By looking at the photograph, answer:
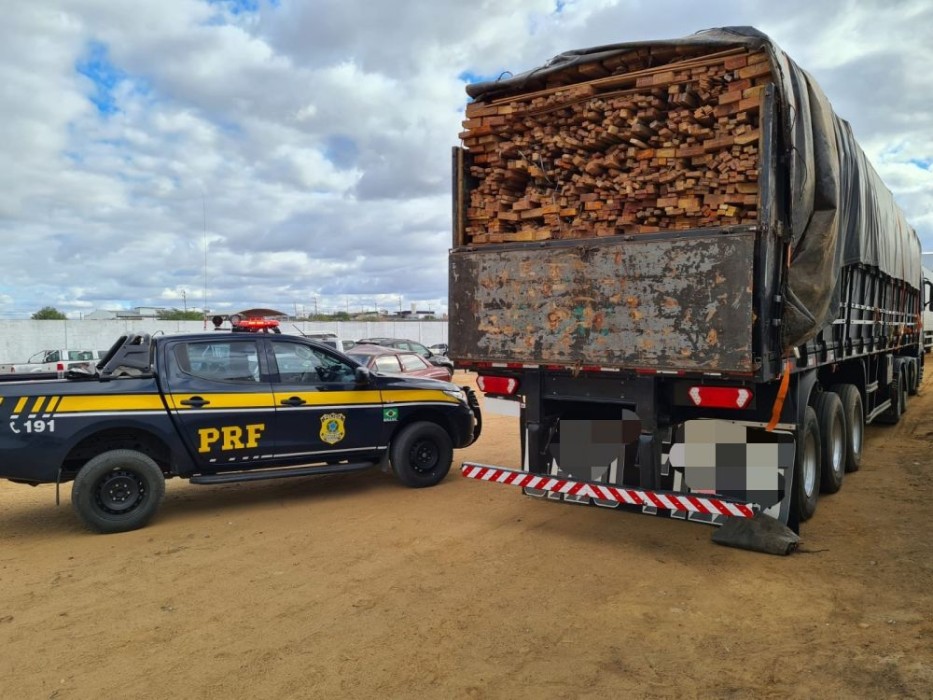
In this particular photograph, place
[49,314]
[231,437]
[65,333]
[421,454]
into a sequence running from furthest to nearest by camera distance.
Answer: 1. [49,314]
2. [65,333]
3. [421,454]
4. [231,437]

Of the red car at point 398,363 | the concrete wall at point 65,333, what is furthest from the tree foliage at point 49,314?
the red car at point 398,363

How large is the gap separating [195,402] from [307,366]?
1204 millimetres

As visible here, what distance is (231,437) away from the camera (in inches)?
264

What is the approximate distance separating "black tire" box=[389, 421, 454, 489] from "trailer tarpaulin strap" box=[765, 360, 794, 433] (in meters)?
3.70

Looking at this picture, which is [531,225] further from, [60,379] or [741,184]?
[60,379]

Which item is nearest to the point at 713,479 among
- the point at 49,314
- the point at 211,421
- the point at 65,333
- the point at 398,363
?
the point at 211,421

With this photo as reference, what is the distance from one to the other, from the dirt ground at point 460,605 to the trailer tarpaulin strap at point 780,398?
100 centimetres

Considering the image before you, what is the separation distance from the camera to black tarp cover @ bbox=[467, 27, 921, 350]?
499 cm

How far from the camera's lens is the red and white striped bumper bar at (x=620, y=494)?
5047 mm

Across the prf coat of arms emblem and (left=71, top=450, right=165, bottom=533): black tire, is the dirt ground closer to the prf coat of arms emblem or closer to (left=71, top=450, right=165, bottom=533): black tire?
(left=71, top=450, right=165, bottom=533): black tire

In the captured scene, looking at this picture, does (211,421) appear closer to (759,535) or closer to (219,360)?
(219,360)

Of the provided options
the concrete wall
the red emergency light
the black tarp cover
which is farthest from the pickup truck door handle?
the concrete wall

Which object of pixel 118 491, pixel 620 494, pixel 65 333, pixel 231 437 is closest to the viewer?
pixel 620 494

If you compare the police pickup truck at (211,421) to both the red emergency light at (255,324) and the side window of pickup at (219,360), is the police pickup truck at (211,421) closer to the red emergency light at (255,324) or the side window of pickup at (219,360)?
the side window of pickup at (219,360)
